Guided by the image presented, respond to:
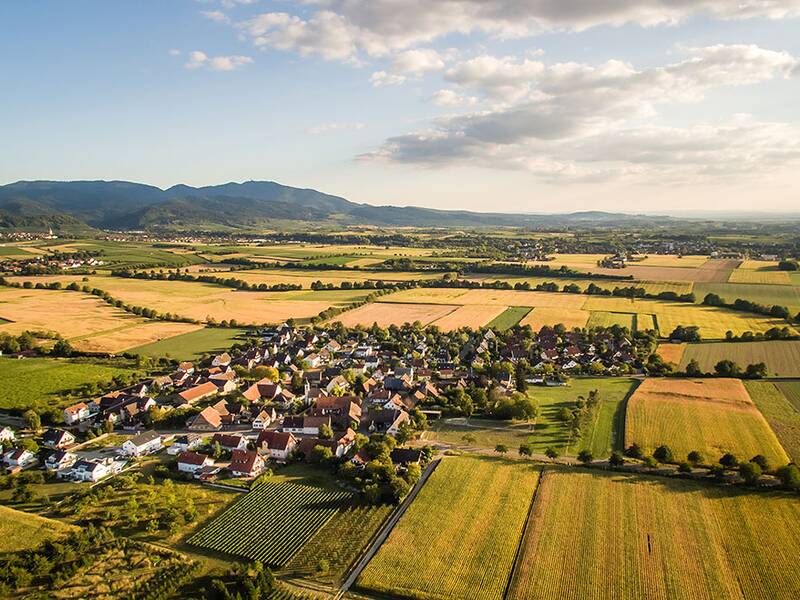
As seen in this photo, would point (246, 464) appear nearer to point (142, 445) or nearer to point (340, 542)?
point (142, 445)

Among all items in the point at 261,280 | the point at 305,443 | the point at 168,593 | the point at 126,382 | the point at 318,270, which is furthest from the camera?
the point at 318,270

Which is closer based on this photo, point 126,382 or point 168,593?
point 168,593

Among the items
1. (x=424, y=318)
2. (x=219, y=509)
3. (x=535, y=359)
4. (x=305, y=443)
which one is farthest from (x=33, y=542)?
(x=424, y=318)

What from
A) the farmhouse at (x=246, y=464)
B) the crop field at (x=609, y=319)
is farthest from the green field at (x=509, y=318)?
the farmhouse at (x=246, y=464)

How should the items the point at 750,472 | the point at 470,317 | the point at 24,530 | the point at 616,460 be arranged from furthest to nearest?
1. the point at 470,317
2. the point at 616,460
3. the point at 750,472
4. the point at 24,530

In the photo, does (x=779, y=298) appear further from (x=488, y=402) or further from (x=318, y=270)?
(x=318, y=270)

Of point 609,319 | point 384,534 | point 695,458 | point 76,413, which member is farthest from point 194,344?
point 609,319

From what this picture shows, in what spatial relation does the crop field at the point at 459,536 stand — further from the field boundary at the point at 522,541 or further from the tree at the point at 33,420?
the tree at the point at 33,420
